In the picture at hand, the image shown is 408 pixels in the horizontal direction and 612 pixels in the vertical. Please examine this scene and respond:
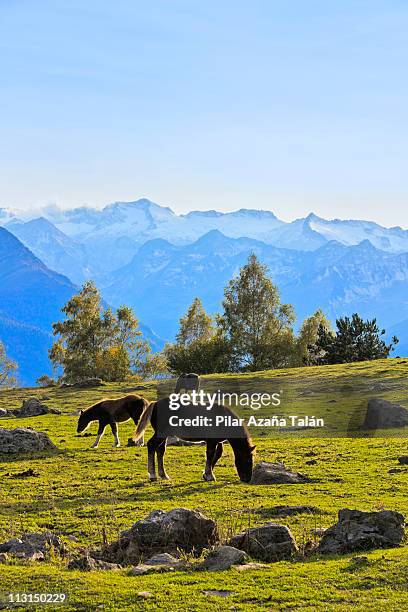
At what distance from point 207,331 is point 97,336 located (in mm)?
17463

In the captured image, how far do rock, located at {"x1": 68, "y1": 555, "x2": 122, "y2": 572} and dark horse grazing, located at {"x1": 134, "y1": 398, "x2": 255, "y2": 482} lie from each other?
884cm

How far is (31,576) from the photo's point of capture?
12391mm

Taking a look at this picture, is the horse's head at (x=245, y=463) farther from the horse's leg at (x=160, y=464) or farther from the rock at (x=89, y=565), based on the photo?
the rock at (x=89, y=565)

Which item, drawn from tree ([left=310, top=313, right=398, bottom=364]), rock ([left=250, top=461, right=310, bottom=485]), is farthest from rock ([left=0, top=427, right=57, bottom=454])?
tree ([left=310, top=313, right=398, bottom=364])

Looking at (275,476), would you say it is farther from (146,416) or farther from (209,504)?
(146,416)

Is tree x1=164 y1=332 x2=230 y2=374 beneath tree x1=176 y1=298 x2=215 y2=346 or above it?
beneath

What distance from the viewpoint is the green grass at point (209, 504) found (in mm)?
11359

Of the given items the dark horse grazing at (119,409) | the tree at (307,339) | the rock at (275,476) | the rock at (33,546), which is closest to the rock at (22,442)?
the dark horse grazing at (119,409)

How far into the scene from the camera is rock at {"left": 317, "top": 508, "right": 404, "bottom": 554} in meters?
14.0

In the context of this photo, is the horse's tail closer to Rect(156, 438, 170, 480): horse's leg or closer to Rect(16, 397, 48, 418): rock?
Rect(156, 438, 170, 480): horse's leg

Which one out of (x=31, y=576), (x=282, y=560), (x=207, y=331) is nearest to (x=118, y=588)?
(x=31, y=576)

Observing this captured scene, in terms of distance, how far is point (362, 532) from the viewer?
1422cm

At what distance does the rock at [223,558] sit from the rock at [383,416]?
74.5 ft

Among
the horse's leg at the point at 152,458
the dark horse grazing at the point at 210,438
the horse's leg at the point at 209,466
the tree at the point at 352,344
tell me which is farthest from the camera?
the tree at the point at 352,344
